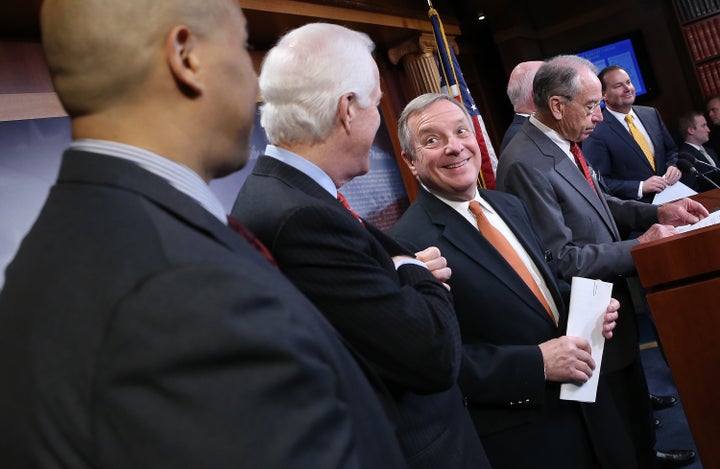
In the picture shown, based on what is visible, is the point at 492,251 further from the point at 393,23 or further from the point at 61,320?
the point at 393,23

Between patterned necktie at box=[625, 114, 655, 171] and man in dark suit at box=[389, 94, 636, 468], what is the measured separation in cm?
255

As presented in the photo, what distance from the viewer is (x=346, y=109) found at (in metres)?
1.24

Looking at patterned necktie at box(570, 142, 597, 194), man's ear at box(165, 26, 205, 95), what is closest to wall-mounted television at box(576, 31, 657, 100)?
patterned necktie at box(570, 142, 597, 194)

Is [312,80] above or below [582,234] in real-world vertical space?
above

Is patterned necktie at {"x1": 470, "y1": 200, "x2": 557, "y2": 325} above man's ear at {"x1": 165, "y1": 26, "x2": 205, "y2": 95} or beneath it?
beneath

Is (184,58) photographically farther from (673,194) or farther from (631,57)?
(631,57)

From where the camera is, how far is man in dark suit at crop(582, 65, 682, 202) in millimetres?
3748

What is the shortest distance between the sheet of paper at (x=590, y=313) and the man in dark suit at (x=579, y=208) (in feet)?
1.08

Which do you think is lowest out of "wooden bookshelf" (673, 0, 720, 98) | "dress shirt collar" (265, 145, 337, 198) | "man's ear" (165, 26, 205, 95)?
"dress shirt collar" (265, 145, 337, 198)

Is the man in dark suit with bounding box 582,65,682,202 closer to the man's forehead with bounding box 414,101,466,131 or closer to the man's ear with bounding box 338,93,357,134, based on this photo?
the man's forehead with bounding box 414,101,466,131

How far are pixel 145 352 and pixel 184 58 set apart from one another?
1.16 ft

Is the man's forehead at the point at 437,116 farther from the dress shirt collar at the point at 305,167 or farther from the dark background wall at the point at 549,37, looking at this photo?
the dark background wall at the point at 549,37

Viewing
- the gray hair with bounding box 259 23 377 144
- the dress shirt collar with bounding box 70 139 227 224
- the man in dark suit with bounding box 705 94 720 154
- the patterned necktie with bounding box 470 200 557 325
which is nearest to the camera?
the dress shirt collar with bounding box 70 139 227 224

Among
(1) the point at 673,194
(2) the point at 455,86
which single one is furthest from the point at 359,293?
(2) the point at 455,86
